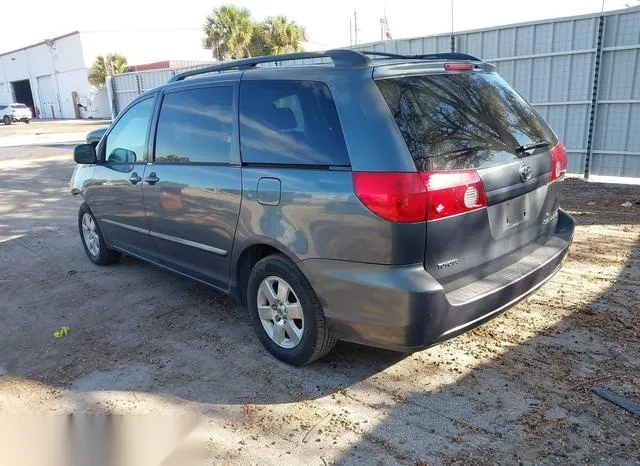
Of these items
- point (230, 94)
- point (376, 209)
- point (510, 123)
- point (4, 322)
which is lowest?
point (4, 322)

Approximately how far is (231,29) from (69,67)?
23.2 meters

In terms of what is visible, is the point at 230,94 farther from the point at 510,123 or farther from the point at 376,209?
the point at 510,123

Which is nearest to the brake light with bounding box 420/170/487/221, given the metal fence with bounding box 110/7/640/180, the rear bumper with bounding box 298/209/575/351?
the rear bumper with bounding box 298/209/575/351

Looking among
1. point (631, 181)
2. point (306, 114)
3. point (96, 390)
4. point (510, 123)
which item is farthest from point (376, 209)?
point (631, 181)

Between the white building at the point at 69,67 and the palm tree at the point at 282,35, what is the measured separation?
68.3 ft

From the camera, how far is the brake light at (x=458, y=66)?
10.6 feet

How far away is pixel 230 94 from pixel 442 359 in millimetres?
2302

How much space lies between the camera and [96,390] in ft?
10.9

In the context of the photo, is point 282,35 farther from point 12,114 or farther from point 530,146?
point 530,146

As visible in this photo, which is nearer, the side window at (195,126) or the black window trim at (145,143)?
the side window at (195,126)

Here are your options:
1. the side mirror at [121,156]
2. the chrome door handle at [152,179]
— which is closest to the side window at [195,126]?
the chrome door handle at [152,179]

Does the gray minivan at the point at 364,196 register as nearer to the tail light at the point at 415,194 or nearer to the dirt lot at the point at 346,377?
the tail light at the point at 415,194

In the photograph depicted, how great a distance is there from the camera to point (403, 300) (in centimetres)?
267

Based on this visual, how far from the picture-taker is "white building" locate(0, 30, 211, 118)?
4716cm
